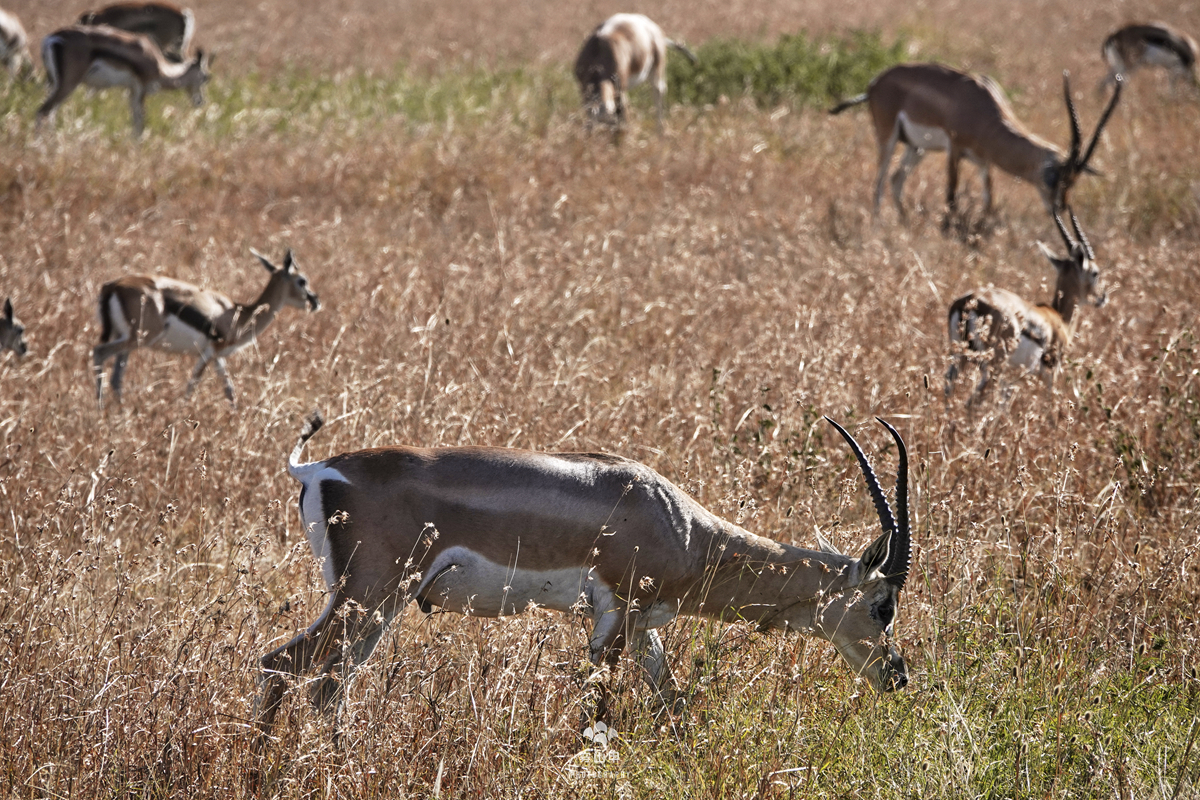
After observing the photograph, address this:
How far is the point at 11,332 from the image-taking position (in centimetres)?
657

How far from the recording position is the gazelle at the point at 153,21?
19.6m

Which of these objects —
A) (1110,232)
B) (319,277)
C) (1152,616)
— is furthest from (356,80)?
(1152,616)

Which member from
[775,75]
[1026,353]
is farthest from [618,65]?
[1026,353]

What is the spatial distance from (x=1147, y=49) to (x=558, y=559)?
1808 centimetres

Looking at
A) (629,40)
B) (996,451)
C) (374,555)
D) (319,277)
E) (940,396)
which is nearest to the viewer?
(374,555)

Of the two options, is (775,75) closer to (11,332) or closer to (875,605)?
(11,332)

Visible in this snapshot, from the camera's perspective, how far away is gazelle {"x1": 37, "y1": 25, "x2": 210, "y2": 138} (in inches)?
529

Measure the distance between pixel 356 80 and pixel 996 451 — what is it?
1208cm

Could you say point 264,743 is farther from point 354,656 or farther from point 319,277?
point 319,277

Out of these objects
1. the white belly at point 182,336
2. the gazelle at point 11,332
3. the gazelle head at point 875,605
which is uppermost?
the gazelle head at point 875,605

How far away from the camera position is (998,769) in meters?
3.21

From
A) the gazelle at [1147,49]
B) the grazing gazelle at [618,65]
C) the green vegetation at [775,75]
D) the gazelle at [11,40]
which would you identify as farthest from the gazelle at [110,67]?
the gazelle at [1147,49]

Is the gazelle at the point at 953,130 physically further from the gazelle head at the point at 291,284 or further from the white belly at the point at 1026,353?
the gazelle head at the point at 291,284

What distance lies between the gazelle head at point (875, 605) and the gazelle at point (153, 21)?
1859 centimetres
